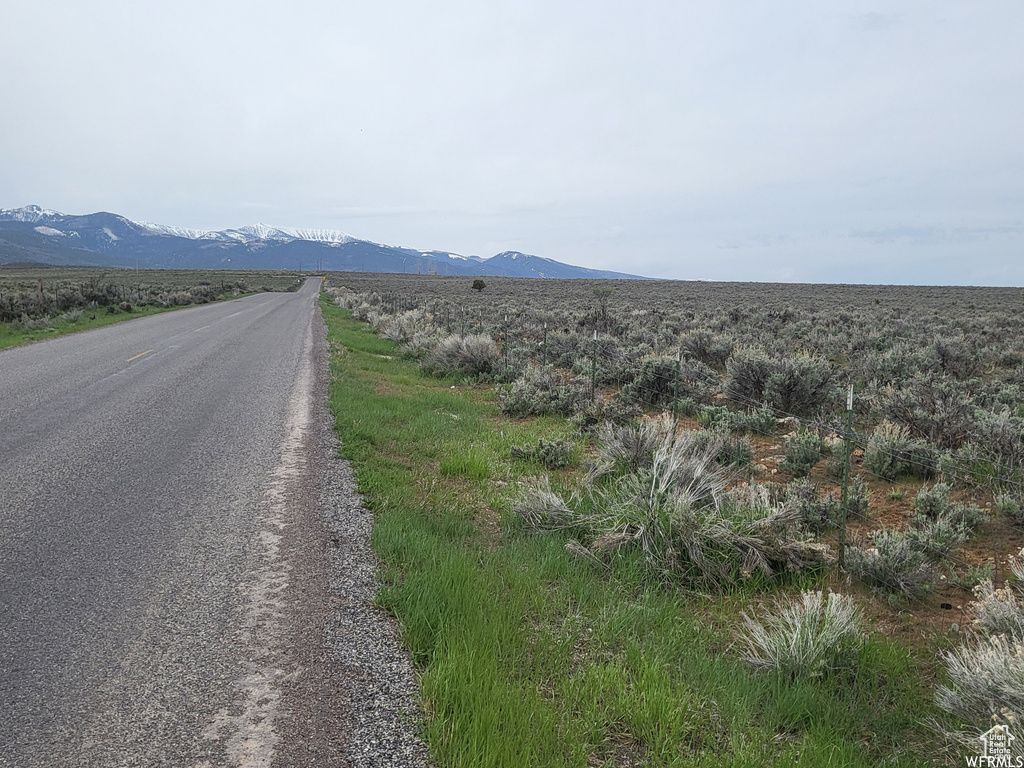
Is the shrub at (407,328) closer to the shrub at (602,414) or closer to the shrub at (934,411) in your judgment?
the shrub at (602,414)

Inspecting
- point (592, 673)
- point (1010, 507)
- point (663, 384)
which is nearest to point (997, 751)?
point (592, 673)

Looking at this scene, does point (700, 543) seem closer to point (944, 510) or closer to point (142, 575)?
point (944, 510)

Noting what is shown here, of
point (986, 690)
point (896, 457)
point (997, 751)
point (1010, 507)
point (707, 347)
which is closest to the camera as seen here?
point (997, 751)

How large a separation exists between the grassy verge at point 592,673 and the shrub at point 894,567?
47cm

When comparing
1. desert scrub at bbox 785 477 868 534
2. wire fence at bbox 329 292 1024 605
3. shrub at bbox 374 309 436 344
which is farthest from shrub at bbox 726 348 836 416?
shrub at bbox 374 309 436 344

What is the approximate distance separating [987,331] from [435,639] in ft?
71.7

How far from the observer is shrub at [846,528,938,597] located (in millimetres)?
4301

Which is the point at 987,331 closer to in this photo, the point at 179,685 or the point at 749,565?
the point at 749,565

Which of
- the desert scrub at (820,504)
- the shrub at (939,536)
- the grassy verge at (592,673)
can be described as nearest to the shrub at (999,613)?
the grassy verge at (592,673)

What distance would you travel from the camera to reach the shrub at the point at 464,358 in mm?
13406

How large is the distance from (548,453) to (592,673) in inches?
167

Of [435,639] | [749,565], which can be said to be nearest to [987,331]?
[749,565]

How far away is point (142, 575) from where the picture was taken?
3865 millimetres

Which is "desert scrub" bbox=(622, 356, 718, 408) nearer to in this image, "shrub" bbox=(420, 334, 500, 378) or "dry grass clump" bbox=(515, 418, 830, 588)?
"shrub" bbox=(420, 334, 500, 378)
